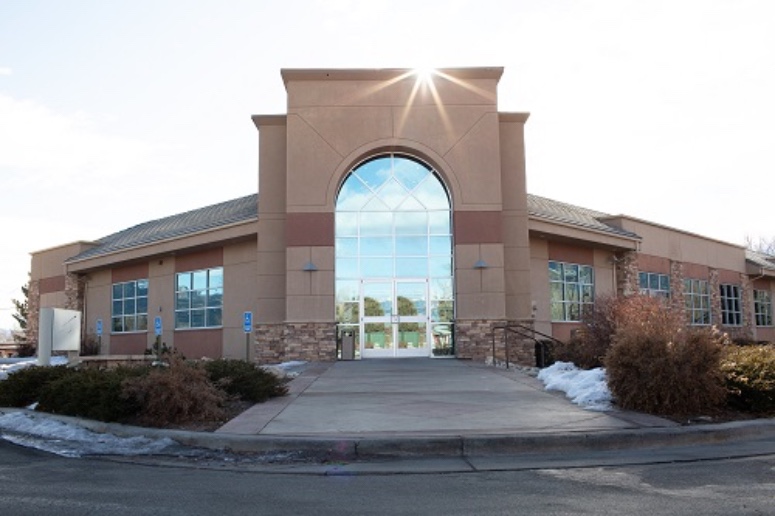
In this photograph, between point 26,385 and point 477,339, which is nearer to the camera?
point 26,385

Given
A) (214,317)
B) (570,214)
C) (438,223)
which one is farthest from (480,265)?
(214,317)

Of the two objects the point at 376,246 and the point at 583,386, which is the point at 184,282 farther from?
the point at 583,386

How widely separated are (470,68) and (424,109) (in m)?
2.29

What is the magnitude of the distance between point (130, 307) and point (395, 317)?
50.5 ft

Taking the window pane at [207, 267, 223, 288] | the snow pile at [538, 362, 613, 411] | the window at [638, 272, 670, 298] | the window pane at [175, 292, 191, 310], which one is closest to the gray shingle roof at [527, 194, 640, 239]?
the window at [638, 272, 670, 298]

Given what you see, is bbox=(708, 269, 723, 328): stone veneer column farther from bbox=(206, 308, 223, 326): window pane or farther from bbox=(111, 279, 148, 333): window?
bbox=(111, 279, 148, 333): window

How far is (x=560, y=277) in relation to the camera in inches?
1248

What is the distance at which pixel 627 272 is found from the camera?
34.0 meters

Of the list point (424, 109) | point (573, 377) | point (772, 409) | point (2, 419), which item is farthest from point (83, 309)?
point (772, 409)

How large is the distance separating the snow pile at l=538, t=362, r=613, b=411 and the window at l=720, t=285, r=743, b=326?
29172mm

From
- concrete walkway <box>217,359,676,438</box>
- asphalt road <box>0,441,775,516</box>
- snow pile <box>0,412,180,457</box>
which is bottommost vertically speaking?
asphalt road <box>0,441,775,516</box>

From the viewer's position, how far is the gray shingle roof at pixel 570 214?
3092 centimetres

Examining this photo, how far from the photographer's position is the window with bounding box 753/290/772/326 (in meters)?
45.0

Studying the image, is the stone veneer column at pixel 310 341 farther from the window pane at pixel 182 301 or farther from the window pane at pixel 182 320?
the window pane at pixel 182 301
